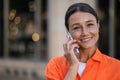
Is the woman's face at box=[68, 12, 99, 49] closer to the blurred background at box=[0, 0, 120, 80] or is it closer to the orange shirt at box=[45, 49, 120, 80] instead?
the orange shirt at box=[45, 49, 120, 80]

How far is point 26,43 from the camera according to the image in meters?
16.2

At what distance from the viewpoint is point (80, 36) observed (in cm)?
349

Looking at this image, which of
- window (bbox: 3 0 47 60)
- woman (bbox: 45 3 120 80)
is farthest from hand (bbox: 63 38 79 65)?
window (bbox: 3 0 47 60)

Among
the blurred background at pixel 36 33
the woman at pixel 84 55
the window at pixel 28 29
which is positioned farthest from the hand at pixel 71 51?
the window at pixel 28 29

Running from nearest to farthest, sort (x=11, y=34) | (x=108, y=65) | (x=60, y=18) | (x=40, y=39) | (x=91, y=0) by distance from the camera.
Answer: (x=108, y=65) → (x=91, y=0) → (x=60, y=18) → (x=40, y=39) → (x=11, y=34)

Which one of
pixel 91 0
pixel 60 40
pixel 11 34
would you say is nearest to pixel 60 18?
pixel 60 40

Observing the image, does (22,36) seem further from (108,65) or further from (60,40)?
(108,65)

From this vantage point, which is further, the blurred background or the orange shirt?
the blurred background

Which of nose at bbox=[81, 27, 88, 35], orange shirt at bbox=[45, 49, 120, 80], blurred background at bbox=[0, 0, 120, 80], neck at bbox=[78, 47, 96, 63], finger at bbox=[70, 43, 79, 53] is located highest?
nose at bbox=[81, 27, 88, 35]

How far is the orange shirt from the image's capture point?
3.42 m

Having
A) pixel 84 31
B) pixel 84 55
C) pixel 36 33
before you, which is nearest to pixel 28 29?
pixel 36 33

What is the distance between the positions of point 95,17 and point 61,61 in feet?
1.40

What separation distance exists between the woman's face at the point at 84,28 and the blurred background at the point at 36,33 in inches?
369

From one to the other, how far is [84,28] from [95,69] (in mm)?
300
